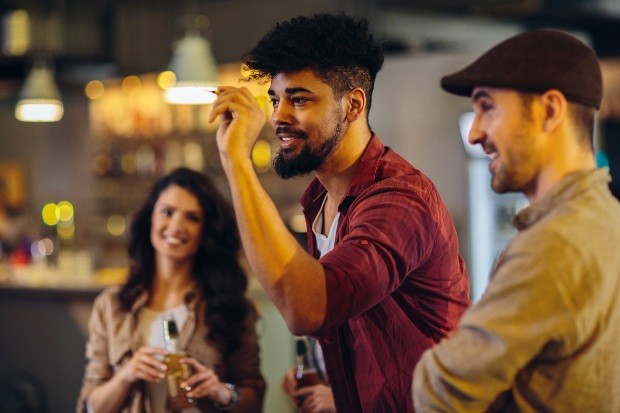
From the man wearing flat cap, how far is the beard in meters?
0.52

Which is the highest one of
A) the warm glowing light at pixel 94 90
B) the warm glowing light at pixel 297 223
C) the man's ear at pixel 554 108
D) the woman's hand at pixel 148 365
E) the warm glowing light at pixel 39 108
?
the warm glowing light at pixel 94 90

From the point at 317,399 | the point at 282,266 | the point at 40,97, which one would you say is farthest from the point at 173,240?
the point at 40,97

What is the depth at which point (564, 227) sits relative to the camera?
1.61 meters

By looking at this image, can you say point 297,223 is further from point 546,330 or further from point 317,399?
point 546,330

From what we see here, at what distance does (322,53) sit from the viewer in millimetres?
2246

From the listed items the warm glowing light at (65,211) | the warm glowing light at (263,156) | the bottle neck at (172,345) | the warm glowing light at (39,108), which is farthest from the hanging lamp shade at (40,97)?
the bottle neck at (172,345)

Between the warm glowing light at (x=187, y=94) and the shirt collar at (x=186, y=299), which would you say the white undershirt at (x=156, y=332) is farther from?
the warm glowing light at (x=187, y=94)

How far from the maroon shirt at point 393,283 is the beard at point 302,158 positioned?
0.12 m

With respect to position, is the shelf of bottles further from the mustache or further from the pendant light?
the mustache

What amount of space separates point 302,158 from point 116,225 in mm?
8366

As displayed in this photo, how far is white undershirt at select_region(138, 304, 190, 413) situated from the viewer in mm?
3482

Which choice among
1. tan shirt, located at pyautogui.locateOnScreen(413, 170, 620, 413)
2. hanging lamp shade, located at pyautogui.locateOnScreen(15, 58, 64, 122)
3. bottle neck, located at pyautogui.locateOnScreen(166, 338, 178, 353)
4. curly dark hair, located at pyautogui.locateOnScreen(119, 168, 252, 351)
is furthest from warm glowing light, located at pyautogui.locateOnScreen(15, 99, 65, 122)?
tan shirt, located at pyautogui.locateOnScreen(413, 170, 620, 413)

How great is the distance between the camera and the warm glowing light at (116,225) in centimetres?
1027

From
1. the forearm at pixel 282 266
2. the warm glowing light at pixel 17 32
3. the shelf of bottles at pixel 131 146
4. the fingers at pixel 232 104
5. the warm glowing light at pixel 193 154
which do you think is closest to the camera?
the forearm at pixel 282 266
